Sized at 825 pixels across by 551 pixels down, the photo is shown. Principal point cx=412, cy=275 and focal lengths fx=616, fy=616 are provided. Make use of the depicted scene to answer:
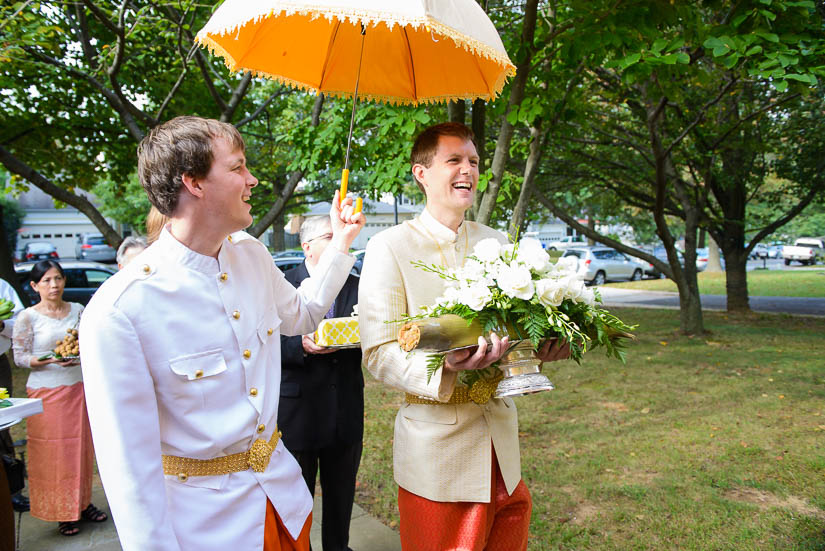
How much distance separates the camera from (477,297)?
2094mm

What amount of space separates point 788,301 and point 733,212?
6.18 metres

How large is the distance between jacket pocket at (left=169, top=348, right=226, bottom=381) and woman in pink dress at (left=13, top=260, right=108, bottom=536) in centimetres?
358

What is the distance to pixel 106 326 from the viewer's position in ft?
5.41

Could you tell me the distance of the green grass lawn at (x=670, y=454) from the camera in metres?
4.26

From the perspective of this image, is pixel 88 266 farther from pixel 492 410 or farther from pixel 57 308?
pixel 492 410

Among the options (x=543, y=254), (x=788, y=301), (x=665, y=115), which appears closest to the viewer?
(x=543, y=254)

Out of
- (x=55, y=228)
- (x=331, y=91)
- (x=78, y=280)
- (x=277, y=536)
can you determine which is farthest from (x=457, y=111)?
(x=55, y=228)

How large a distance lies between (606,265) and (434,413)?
2650 cm

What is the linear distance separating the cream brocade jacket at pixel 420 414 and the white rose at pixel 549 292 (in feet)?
1.56

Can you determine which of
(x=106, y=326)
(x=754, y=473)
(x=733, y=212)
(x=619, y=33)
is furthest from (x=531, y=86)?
(x=733, y=212)

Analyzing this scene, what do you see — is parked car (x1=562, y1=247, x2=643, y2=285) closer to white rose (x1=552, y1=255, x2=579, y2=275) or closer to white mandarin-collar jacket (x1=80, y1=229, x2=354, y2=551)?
white rose (x1=552, y1=255, x2=579, y2=275)

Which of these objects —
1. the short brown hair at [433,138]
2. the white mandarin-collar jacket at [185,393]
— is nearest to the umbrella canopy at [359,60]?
the short brown hair at [433,138]

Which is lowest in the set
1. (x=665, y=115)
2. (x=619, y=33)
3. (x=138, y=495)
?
(x=138, y=495)

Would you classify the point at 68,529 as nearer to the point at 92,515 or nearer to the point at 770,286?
the point at 92,515
